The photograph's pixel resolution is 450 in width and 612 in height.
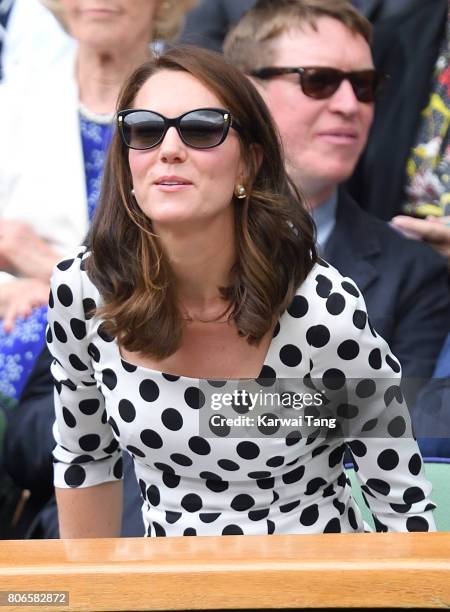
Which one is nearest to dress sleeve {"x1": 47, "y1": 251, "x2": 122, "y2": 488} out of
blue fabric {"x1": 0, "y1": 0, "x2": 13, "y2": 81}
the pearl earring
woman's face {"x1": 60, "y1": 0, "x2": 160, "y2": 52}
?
the pearl earring

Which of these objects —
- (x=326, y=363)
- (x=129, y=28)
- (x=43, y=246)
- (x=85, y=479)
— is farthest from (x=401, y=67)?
(x=85, y=479)

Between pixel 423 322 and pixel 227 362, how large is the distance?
666 mm

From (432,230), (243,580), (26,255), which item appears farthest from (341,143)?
(243,580)

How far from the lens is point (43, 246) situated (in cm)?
233

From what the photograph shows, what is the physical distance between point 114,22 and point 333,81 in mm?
528

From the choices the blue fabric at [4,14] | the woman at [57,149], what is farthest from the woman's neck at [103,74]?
the blue fabric at [4,14]

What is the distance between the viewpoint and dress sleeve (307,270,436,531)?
157 centimetres

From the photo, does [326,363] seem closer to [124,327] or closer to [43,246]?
[124,327]

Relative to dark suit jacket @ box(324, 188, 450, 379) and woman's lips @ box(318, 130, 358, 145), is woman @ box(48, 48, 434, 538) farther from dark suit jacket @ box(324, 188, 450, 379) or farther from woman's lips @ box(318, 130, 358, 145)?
woman's lips @ box(318, 130, 358, 145)

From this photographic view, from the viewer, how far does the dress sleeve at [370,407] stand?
1.57m

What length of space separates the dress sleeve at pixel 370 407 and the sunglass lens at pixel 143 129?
1.14ft

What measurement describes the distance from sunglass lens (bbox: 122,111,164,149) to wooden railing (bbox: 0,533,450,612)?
22.7 inches

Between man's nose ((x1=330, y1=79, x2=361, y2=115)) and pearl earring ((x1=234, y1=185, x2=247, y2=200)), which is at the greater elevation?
pearl earring ((x1=234, y1=185, x2=247, y2=200))

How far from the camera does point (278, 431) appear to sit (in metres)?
1.62
